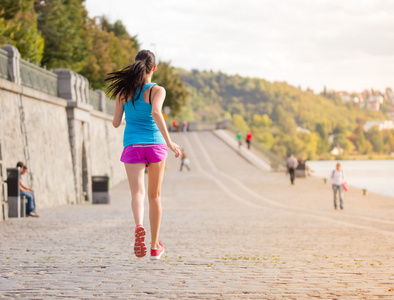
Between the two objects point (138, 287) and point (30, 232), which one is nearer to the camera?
point (138, 287)

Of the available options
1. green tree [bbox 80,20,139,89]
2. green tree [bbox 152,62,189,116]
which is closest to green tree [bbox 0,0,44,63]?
green tree [bbox 80,20,139,89]

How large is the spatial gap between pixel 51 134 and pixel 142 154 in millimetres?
16702

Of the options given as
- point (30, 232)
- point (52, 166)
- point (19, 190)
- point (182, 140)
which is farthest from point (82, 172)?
point (182, 140)

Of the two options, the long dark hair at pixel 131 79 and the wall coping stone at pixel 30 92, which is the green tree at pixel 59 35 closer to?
the wall coping stone at pixel 30 92

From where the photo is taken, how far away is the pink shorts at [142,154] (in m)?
5.71

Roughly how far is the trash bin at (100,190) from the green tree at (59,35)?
2122 centimetres

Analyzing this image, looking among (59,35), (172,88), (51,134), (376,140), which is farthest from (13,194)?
(376,140)

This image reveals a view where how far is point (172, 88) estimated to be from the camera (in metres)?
77.1

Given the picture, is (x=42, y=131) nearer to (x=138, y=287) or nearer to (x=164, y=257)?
(x=164, y=257)

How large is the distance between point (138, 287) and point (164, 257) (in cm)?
235

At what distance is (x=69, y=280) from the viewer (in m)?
5.60

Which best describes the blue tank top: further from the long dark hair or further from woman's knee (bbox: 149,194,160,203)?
woman's knee (bbox: 149,194,160,203)

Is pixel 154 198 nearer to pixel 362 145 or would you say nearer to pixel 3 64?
pixel 3 64

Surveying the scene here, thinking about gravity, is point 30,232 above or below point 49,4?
below
